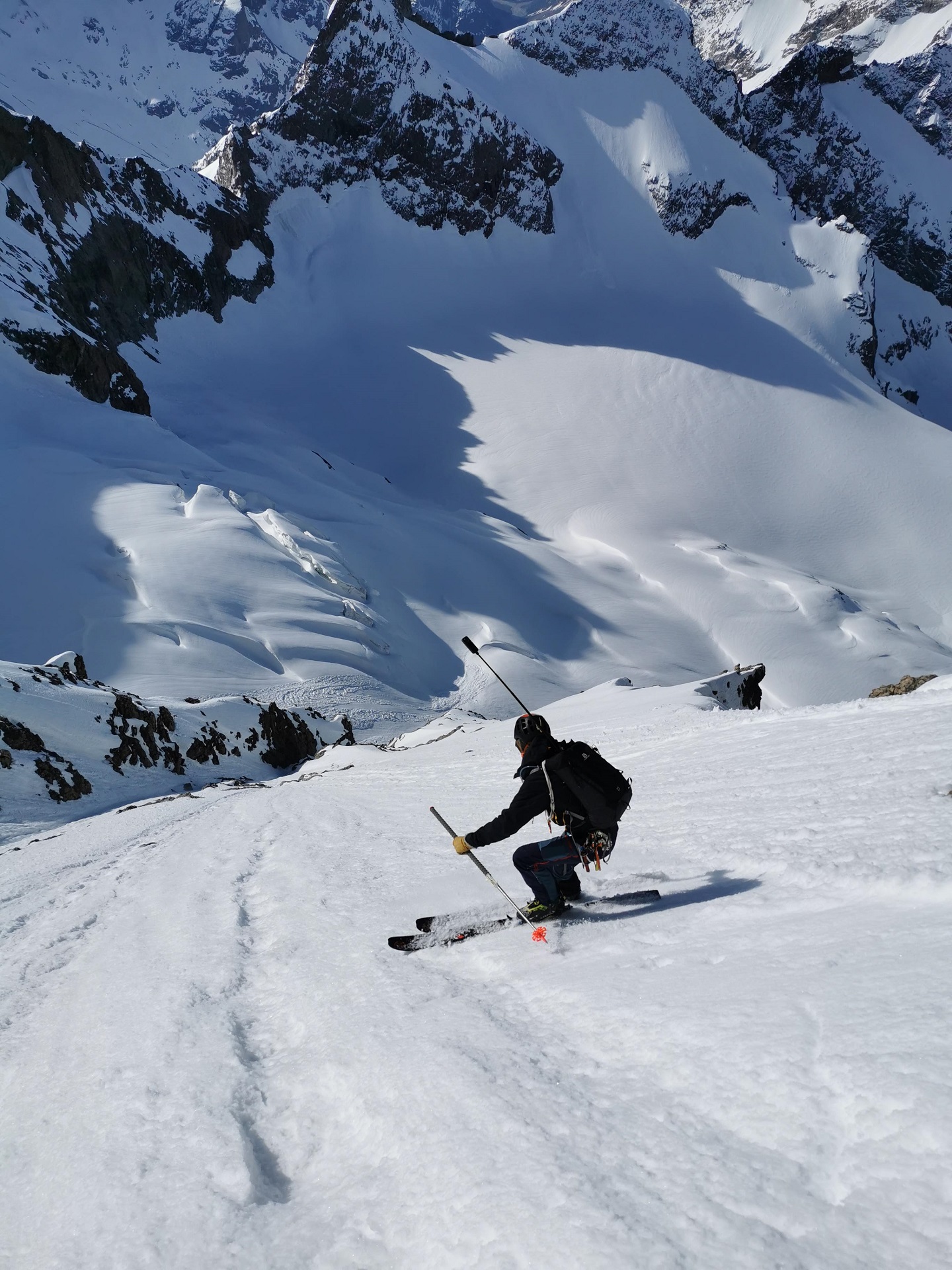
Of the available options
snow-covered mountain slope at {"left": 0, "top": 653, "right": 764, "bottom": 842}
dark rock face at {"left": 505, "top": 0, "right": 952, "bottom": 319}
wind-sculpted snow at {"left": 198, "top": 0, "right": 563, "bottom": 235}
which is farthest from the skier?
dark rock face at {"left": 505, "top": 0, "right": 952, "bottom": 319}

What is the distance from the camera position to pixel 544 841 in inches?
195

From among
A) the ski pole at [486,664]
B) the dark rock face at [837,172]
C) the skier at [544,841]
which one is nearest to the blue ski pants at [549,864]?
the skier at [544,841]

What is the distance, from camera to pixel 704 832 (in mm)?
6523

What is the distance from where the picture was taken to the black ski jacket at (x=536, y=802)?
4.78 m

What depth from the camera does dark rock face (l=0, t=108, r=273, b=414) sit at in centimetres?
5178

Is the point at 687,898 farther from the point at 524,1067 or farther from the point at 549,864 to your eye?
the point at 524,1067

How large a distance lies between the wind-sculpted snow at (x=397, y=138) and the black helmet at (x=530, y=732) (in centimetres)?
12125

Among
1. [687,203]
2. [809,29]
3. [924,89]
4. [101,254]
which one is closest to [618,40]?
[687,203]

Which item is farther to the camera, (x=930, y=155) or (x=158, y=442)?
(x=930, y=155)

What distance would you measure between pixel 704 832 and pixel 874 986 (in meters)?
3.53

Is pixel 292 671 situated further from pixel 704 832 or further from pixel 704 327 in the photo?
pixel 704 327

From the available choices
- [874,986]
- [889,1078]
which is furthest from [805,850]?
[889,1078]

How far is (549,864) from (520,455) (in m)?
70.3

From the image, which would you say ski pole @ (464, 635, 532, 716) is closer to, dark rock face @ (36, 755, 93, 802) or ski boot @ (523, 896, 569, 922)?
ski boot @ (523, 896, 569, 922)
